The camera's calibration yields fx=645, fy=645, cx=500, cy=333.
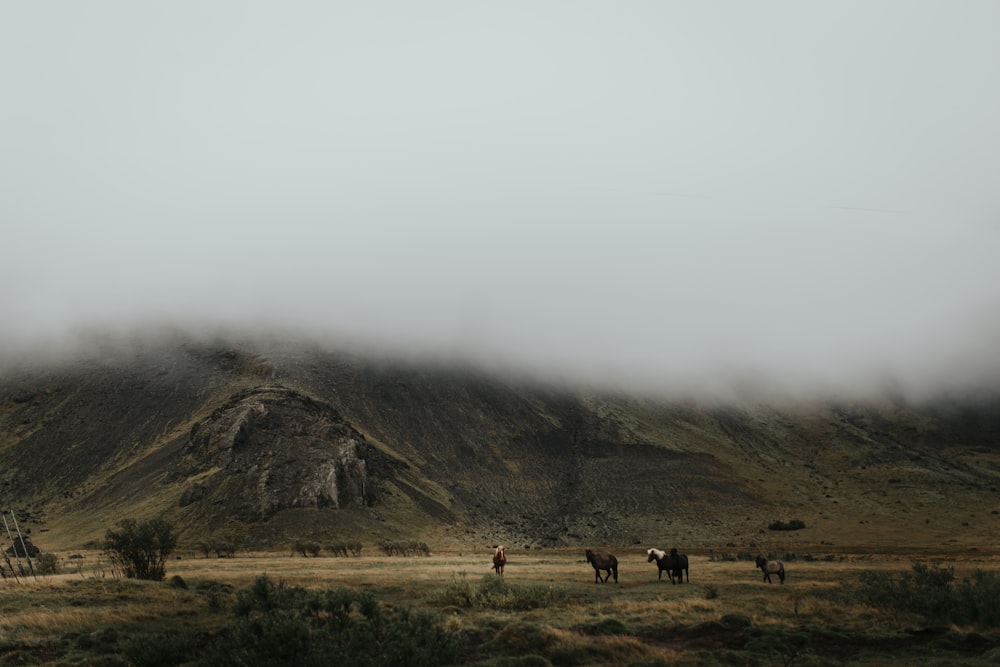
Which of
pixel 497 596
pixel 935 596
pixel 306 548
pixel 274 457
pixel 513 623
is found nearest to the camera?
pixel 513 623

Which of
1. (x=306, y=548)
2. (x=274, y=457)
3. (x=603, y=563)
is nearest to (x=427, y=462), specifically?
(x=274, y=457)

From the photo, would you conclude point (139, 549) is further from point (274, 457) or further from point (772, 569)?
point (274, 457)

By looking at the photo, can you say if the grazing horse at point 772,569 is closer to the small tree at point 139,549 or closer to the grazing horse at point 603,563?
the grazing horse at point 603,563

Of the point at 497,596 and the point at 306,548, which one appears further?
the point at 306,548

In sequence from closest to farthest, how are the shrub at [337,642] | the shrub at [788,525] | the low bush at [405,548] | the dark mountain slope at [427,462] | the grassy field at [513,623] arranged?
the shrub at [337,642]
the grassy field at [513,623]
the low bush at [405,548]
the dark mountain slope at [427,462]
the shrub at [788,525]

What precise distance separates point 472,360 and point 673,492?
64.0 metres

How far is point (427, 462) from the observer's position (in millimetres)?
116938

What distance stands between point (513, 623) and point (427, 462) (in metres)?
97.8

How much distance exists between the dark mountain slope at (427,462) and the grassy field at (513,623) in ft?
183

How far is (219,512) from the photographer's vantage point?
273 feet

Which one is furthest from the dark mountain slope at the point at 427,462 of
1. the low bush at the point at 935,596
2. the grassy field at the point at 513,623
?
the low bush at the point at 935,596

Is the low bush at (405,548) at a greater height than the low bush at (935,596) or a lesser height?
lesser

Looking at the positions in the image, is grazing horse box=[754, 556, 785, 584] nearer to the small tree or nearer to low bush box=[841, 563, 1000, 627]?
low bush box=[841, 563, 1000, 627]

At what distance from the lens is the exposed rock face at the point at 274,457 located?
8725 centimetres
